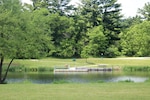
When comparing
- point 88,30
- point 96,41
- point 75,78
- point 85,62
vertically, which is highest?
point 88,30

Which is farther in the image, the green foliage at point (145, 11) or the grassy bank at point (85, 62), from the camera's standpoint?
the green foliage at point (145, 11)

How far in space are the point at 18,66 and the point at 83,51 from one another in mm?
15108

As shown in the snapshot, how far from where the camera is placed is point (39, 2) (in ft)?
210

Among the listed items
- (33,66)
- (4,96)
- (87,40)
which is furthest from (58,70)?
(4,96)

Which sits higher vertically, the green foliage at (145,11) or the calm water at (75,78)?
the green foliage at (145,11)

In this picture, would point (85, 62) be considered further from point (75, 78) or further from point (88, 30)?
point (75, 78)

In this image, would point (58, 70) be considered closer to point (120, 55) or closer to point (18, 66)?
point (18, 66)

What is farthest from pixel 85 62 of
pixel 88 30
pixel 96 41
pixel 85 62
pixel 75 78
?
pixel 75 78

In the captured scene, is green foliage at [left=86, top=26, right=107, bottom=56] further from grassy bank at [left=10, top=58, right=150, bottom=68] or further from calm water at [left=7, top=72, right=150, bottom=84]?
calm water at [left=7, top=72, right=150, bottom=84]

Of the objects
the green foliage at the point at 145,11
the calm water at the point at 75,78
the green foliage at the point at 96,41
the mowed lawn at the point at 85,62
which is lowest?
the calm water at the point at 75,78

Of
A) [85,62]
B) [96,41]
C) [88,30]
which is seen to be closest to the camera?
[85,62]

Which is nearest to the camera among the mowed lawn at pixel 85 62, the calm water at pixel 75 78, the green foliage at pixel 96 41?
the calm water at pixel 75 78

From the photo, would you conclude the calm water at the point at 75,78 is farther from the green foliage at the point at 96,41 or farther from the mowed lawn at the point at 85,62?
the green foliage at the point at 96,41

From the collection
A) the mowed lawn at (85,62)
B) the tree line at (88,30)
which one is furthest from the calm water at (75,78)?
the tree line at (88,30)
